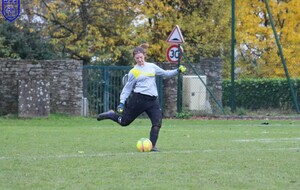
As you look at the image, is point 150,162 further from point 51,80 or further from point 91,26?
point 91,26

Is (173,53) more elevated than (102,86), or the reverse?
(173,53)

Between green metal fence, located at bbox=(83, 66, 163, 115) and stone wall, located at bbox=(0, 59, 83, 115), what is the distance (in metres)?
0.70

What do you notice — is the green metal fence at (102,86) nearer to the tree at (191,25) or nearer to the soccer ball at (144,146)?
the tree at (191,25)

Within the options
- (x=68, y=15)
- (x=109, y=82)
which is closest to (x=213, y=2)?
(x=68, y=15)

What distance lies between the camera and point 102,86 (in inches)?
1069

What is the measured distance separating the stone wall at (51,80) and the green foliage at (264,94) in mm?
6735

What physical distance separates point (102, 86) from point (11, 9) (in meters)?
4.05

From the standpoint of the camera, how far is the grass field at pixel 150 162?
29.0 feet

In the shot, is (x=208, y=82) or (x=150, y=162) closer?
(x=150, y=162)

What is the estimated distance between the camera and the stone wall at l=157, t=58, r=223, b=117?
27.5 m

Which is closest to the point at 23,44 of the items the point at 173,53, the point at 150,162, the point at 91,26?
the point at 91,26

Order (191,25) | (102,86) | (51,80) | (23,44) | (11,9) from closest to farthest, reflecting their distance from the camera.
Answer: (51,80)
(11,9)
(102,86)
(23,44)
(191,25)

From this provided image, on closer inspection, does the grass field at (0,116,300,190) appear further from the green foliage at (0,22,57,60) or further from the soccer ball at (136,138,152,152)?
the green foliage at (0,22,57,60)

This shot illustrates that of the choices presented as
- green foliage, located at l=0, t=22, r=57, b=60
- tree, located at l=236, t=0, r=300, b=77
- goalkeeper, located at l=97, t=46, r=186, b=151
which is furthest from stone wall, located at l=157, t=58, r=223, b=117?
goalkeeper, located at l=97, t=46, r=186, b=151
